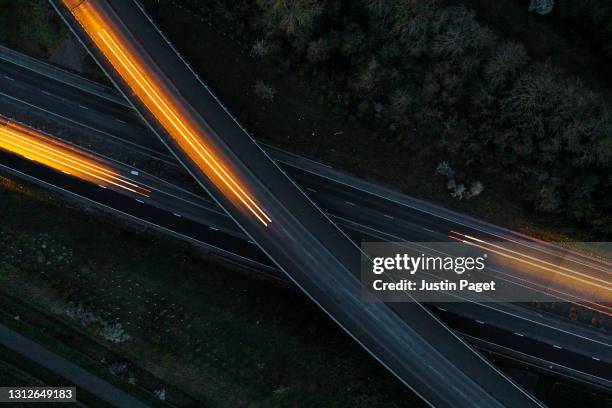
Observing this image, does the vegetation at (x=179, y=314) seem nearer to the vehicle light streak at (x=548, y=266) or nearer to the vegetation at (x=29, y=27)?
the vegetation at (x=29, y=27)

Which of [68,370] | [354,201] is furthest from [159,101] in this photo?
[68,370]

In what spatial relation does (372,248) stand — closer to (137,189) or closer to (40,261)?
(137,189)

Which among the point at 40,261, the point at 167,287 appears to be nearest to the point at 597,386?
the point at 167,287

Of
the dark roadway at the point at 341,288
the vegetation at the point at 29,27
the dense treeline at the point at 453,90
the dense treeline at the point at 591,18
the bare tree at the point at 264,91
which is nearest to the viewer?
the dark roadway at the point at 341,288

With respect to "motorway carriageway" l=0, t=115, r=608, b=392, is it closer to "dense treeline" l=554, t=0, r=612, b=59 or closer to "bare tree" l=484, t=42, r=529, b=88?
"bare tree" l=484, t=42, r=529, b=88

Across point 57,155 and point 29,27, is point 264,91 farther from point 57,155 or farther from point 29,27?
point 29,27

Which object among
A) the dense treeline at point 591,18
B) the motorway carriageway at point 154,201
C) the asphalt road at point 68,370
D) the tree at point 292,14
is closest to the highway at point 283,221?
the motorway carriageway at point 154,201
